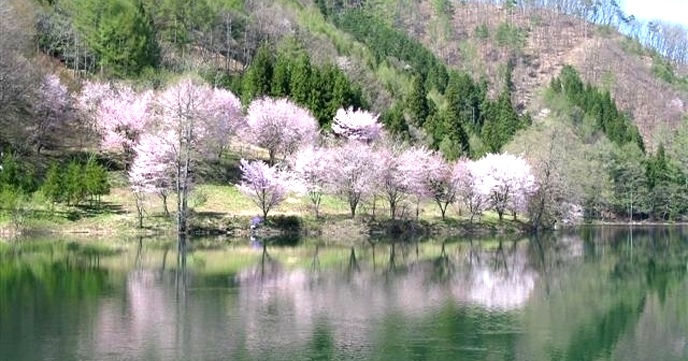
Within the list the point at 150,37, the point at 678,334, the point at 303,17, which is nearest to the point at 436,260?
the point at 678,334

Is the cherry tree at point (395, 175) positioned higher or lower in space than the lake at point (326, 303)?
higher

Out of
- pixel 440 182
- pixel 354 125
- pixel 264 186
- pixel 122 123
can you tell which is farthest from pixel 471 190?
pixel 122 123

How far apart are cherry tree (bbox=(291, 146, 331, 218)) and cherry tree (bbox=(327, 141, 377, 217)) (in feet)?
1.49

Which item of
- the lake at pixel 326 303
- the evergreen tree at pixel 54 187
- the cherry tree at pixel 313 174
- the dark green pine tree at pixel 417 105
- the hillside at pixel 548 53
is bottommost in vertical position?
the lake at pixel 326 303

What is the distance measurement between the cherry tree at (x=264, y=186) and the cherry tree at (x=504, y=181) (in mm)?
19028

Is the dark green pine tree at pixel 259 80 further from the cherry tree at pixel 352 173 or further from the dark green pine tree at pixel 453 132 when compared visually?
the dark green pine tree at pixel 453 132

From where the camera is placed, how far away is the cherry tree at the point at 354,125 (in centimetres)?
7238

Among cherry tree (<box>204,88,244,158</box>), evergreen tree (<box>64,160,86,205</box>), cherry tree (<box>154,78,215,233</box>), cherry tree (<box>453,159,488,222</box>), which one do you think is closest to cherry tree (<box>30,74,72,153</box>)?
evergreen tree (<box>64,160,86,205</box>)

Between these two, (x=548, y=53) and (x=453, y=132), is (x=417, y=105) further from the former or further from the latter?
(x=548, y=53)

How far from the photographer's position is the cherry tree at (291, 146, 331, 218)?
5728 cm

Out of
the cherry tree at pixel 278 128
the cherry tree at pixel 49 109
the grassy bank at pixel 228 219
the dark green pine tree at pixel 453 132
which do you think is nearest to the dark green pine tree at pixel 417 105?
the dark green pine tree at pixel 453 132

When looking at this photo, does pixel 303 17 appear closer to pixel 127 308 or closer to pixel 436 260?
pixel 436 260

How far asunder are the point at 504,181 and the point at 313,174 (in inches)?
696

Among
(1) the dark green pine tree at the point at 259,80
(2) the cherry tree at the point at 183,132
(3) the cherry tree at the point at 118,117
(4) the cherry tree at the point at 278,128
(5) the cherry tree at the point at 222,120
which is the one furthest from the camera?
(1) the dark green pine tree at the point at 259,80
